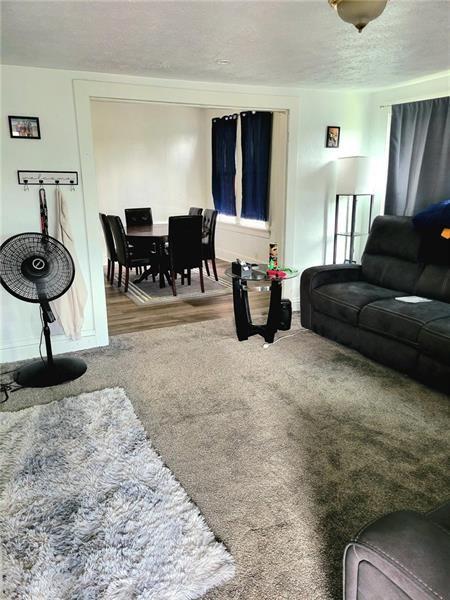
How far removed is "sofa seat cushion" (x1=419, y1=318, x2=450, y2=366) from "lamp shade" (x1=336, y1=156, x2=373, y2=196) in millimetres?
1791

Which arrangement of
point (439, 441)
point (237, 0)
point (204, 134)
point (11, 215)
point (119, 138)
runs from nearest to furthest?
point (237, 0) < point (439, 441) < point (11, 215) < point (119, 138) < point (204, 134)

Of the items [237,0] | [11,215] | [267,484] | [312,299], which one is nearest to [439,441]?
[267,484]

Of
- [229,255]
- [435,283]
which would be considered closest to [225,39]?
[435,283]

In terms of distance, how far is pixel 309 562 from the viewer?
1.59 m

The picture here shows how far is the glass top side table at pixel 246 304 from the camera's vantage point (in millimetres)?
3506

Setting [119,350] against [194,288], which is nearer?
[119,350]

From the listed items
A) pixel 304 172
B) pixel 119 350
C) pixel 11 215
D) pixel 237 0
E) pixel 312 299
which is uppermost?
pixel 237 0

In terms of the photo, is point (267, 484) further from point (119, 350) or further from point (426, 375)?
point (119, 350)

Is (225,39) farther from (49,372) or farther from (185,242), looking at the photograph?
(185,242)

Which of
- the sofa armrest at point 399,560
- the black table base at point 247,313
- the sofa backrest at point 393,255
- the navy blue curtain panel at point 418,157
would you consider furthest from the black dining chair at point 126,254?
the sofa armrest at point 399,560

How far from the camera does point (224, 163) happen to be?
677 centimetres

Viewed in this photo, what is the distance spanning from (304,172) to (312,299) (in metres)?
1.36

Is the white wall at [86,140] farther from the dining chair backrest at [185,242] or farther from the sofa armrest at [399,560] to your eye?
the sofa armrest at [399,560]

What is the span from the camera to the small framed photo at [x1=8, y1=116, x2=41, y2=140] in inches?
122
